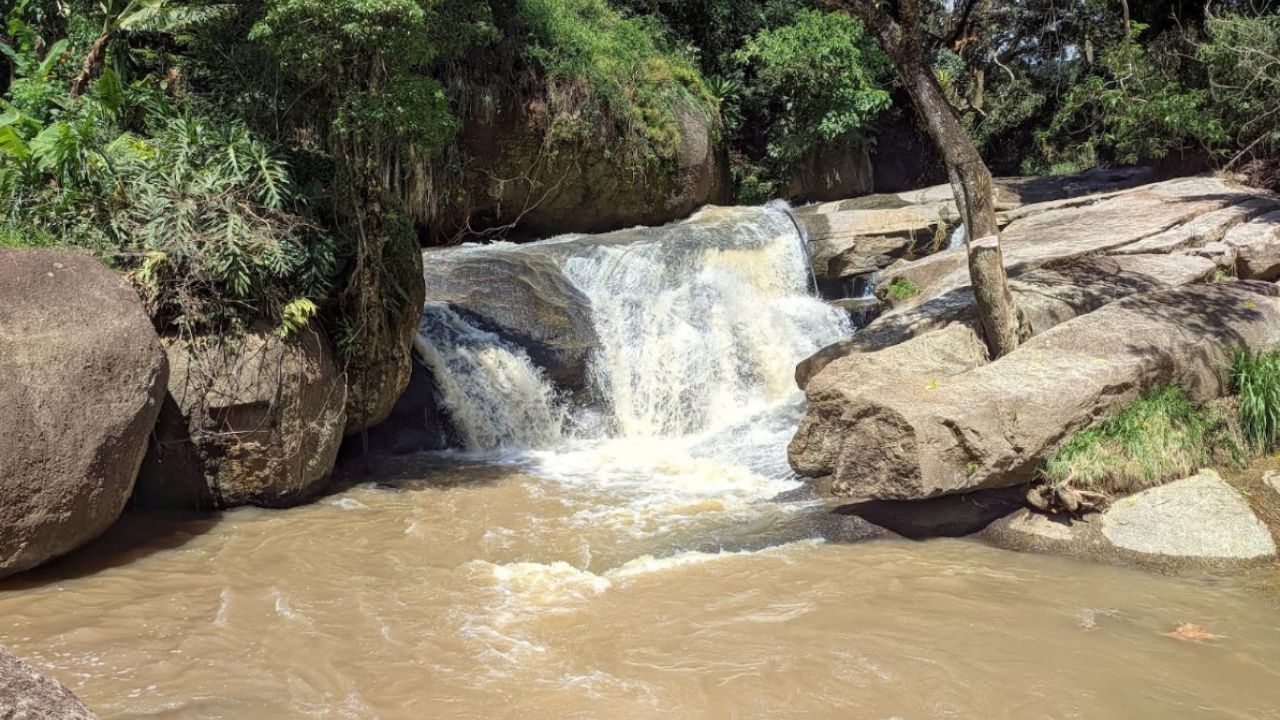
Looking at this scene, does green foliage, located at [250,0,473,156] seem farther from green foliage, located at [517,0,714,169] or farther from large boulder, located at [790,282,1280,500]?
green foliage, located at [517,0,714,169]

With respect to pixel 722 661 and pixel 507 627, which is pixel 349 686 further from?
pixel 722 661

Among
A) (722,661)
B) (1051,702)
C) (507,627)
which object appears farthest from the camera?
(507,627)

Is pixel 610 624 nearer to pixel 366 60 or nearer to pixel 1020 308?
pixel 366 60

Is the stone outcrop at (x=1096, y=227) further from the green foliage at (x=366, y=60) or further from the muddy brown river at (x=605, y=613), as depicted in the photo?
the green foliage at (x=366, y=60)

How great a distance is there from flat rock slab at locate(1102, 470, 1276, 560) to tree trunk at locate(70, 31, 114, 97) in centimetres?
1012

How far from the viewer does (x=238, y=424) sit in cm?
770

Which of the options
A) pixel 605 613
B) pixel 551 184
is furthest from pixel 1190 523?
pixel 551 184

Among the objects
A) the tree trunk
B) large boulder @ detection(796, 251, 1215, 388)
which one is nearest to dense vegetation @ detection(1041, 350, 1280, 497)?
large boulder @ detection(796, 251, 1215, 388)

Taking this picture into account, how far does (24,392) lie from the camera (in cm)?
608

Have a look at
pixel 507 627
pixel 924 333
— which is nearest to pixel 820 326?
pixel 924 333

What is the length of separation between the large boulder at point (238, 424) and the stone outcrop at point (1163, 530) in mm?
5618

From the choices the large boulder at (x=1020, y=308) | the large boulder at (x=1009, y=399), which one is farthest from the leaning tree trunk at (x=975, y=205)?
the large boulder at (x=1009, y=399)

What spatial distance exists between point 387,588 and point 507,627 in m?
1.11

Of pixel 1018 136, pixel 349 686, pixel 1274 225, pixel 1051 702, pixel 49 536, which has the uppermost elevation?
pixel 1018 136
